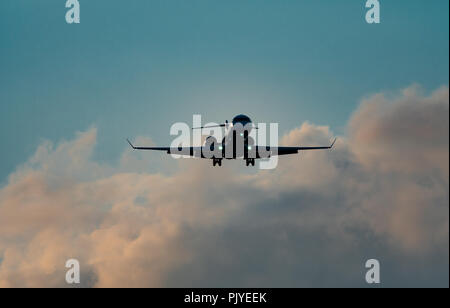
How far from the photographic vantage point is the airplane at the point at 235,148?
9050 centimetres

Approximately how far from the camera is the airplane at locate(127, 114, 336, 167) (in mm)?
90500

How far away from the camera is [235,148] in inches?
3669
